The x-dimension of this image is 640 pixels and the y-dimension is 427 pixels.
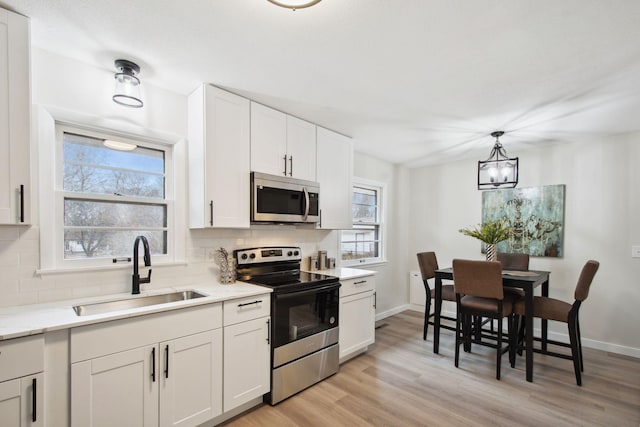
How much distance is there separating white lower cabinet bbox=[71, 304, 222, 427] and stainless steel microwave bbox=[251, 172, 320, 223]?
907mm

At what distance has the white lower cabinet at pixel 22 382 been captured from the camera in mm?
1374

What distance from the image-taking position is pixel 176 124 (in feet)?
8.32

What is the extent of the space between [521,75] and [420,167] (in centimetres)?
303

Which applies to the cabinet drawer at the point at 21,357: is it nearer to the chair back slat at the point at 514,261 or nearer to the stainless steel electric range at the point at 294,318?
the stainless steel electric range at the point at 294,318

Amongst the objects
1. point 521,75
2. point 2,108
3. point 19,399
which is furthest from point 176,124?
point 521,75

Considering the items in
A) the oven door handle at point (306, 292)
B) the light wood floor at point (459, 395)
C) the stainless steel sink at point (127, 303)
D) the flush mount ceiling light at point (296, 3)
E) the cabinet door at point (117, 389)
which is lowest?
the light wood floor at point (459, 395)

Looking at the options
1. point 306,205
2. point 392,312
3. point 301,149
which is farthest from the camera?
point 392,312

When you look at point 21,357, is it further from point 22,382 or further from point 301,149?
point 301,149

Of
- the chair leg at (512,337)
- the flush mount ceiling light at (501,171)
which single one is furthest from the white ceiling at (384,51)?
the chair leg at (512,337)

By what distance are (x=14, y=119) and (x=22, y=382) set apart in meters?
1.28

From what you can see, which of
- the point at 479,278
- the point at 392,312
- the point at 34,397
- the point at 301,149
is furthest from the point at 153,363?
the point at 392,312

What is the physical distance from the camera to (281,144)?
2.90 meters

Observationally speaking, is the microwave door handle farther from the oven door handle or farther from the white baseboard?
the white baseboard

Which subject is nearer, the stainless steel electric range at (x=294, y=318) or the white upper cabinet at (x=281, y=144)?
the stainless steel electric range at (x=294, y=318)
